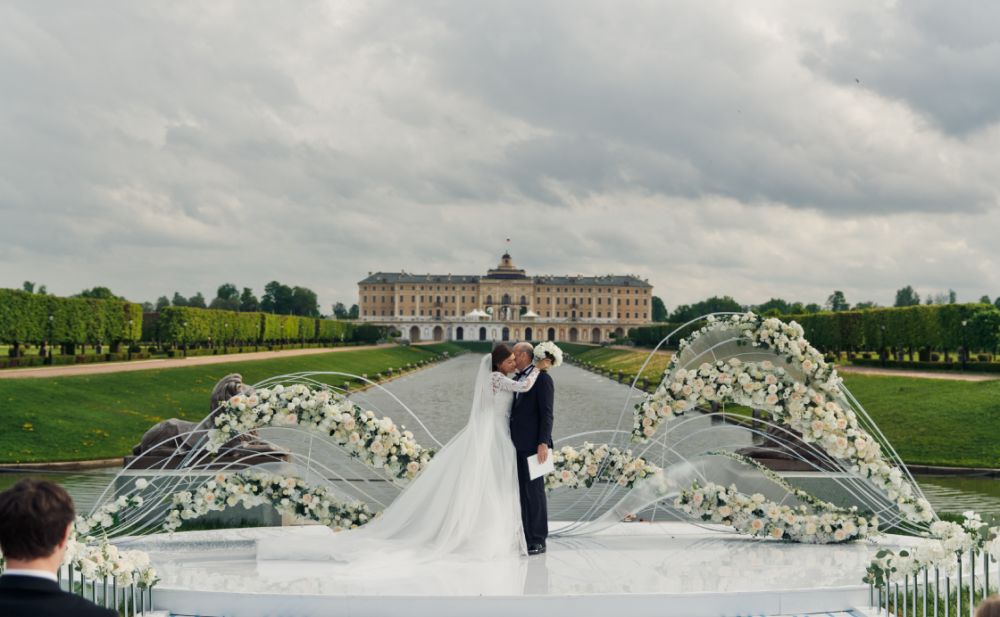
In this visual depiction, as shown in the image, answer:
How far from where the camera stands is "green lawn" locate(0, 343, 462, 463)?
42.9 feet

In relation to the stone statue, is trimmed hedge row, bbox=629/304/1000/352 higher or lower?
higher

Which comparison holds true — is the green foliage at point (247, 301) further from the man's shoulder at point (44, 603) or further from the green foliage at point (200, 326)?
the man's shoulder at point (44, 603)

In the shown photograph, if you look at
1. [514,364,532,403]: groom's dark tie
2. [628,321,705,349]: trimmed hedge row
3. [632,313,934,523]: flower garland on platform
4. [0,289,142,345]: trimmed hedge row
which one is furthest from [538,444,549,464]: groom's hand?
[628,321,705,349]: trimmed hedge row

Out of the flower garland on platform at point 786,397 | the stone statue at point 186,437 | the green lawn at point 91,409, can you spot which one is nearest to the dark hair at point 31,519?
the flower garland on platform at point 786,397

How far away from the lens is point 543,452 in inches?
235

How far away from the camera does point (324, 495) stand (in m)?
6.66

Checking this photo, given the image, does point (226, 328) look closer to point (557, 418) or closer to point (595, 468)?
point (557, 418)

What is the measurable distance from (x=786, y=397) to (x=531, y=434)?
193 cm

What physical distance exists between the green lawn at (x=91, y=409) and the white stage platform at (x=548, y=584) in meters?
7.60

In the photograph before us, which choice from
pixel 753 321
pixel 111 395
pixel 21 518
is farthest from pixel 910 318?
pixel 21 518

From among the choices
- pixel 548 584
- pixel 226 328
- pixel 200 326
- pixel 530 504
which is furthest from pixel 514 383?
pixel 226 328

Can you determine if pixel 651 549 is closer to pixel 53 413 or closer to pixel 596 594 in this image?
pixel 596 594

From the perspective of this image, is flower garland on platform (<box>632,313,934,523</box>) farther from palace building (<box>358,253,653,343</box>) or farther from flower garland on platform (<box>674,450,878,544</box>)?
palace building (<box>358,253,653,343</box>)

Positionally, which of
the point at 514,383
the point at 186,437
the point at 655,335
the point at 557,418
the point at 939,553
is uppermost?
the point at 655,335
